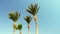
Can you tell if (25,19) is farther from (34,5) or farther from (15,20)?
(34,5)

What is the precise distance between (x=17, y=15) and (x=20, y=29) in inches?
243

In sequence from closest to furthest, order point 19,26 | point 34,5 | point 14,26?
point 34,5, point 14,26, point 19,26

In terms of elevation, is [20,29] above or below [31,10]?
below

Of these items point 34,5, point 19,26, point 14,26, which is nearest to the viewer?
point 34,5

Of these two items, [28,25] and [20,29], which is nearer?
[28,25]

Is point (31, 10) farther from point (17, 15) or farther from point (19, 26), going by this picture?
point (19, 26)

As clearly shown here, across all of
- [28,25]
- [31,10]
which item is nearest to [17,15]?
[28,25]

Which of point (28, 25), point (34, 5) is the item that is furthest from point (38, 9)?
point (28, 25)

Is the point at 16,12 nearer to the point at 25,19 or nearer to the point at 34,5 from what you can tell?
the point at 25,19

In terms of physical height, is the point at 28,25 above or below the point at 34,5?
below

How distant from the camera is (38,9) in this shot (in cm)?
4700

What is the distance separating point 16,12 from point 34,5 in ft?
34.1

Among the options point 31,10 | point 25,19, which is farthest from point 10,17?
point 31,10

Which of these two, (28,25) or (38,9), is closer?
(38,9)
